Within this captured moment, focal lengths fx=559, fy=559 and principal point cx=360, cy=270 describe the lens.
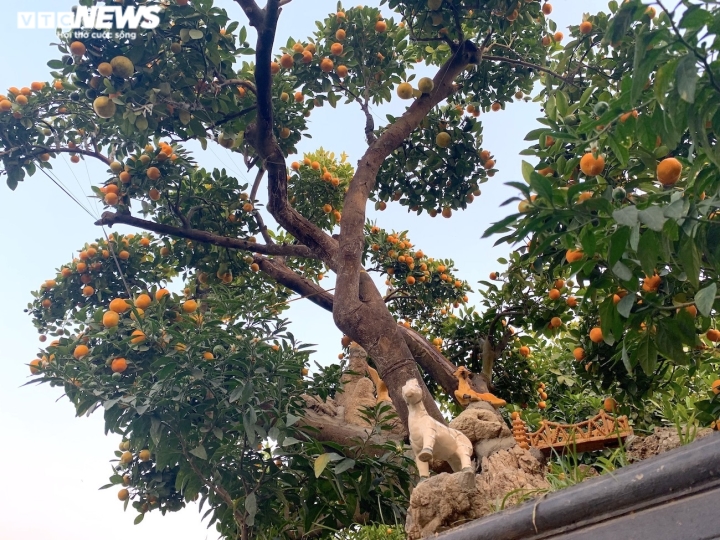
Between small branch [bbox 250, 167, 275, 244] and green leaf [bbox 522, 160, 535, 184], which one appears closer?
green leaf [bbox 522, 160, 535, 184]

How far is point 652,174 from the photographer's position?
226cm

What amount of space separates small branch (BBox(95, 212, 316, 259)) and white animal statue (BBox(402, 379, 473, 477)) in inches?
88.5

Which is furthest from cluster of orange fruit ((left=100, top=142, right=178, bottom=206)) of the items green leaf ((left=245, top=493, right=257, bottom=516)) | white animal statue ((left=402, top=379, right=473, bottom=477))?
white animal statue ((left=402, top=379, right=473, bottom=477))

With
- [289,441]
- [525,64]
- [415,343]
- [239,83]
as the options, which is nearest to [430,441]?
[289,441]

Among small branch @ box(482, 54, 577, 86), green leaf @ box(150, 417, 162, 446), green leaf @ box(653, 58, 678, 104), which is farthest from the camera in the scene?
small branch @ box(482, 54, 577, 86)

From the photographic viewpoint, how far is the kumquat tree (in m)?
1.88

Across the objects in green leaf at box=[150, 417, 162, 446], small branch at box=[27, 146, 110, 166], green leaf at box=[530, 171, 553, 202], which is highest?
small branch at box=[27, 146, 110, 166]

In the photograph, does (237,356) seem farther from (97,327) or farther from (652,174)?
(652,174)

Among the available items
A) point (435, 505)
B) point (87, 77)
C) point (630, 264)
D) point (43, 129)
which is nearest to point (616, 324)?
point (630, 264)

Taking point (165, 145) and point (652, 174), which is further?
point (165, 145)

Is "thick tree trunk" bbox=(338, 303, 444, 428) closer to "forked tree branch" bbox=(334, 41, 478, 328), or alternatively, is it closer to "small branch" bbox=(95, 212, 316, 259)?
"forked tree branch" bbox=(334, 41, 478, 328)

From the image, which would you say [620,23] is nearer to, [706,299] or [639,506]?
[706,299]

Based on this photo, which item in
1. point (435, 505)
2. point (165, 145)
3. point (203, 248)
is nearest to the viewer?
point (435, 505)

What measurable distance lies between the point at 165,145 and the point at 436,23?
236 cm
